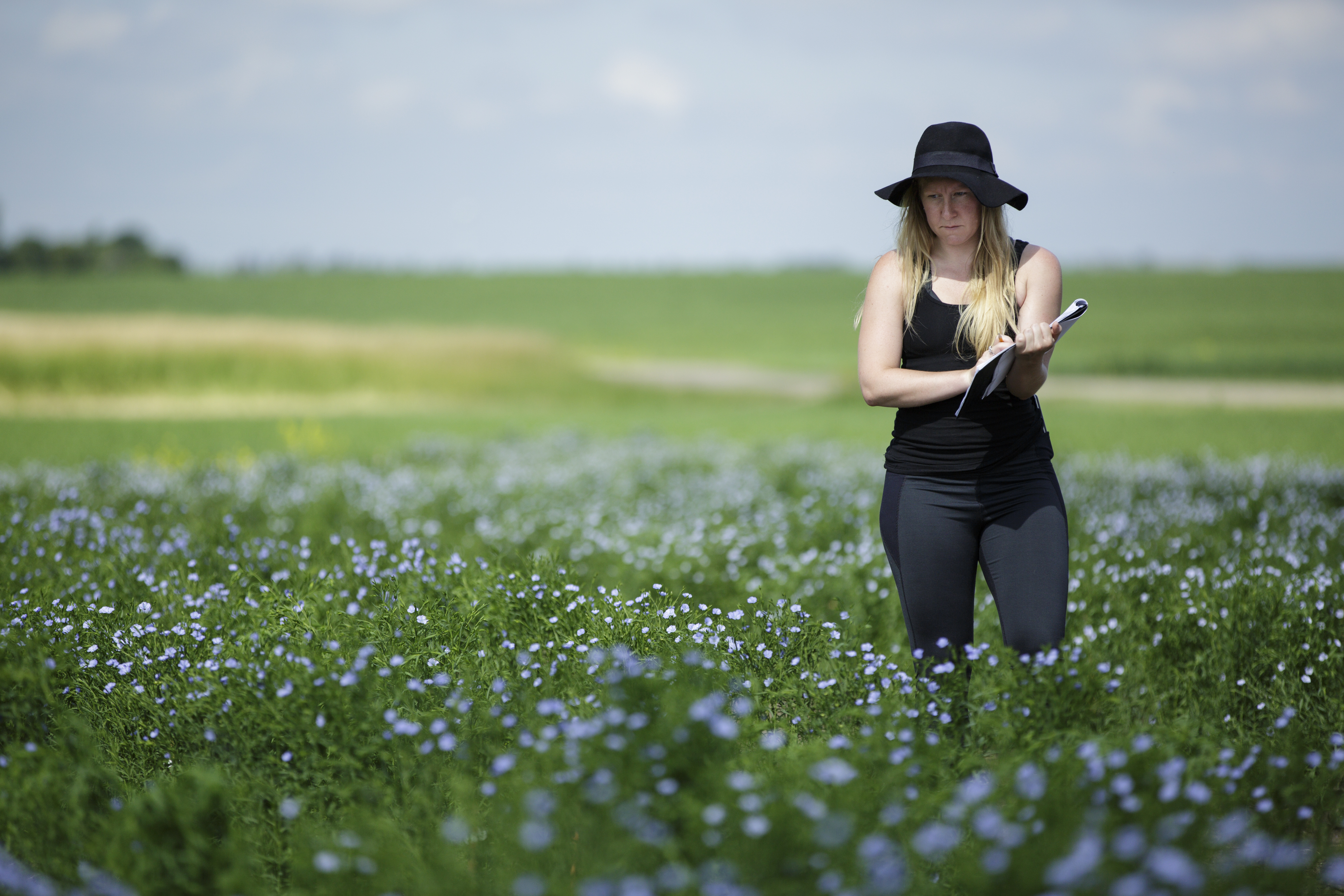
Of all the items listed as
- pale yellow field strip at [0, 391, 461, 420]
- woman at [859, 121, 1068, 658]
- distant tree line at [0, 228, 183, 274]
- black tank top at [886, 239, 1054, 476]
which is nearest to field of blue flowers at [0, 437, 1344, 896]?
woman at [859, 121, 1068, 658]

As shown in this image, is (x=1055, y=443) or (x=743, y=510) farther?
(x=1055, y=443)

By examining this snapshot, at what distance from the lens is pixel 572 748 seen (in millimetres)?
2803

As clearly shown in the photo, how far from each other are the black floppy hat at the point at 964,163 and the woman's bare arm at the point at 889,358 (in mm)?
387

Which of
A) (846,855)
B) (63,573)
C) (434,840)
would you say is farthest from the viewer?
(63,573)

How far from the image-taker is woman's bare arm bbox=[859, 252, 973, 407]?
3.53 metres

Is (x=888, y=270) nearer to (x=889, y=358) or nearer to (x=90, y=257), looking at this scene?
(x=889, y=358)

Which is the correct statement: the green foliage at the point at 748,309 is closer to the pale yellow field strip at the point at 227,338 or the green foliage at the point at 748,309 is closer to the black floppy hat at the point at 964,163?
the pale yellow field strip at the point at 227,338

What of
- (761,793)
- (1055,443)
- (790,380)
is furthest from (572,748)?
(790,380)

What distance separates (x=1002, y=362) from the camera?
3.32 m

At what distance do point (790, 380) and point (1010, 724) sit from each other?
35047 mm

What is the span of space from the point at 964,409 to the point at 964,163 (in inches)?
38.4

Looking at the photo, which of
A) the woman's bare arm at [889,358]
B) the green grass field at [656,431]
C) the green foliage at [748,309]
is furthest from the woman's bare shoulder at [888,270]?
the green foliage at [748,309]

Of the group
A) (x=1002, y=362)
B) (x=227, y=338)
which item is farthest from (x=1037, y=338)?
(x=227, y=338)

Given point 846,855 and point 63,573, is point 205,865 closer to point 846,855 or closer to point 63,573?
point 846,855
